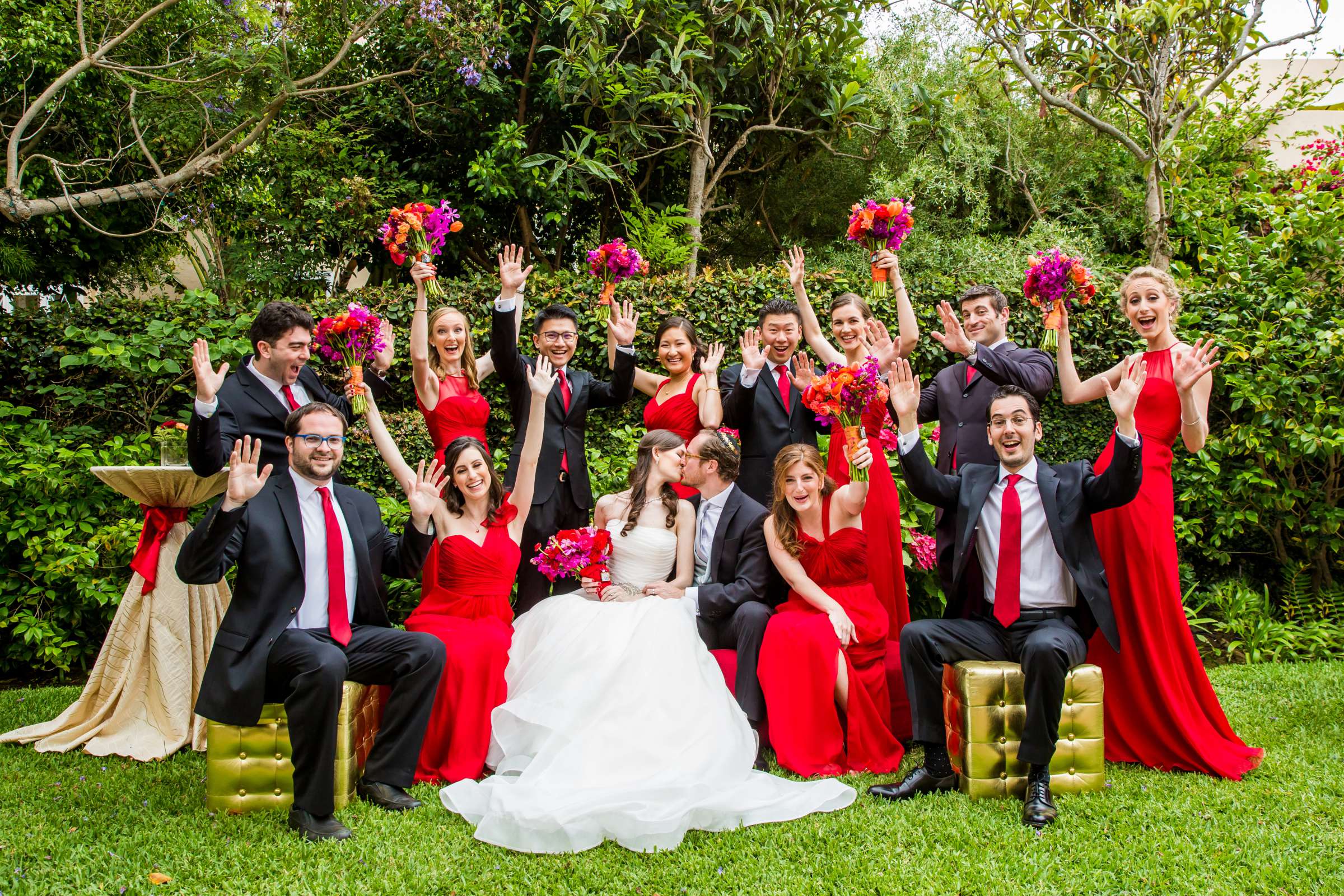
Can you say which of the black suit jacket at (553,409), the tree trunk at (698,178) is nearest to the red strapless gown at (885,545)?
the black suit jacket at (553,409)

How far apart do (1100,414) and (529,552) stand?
18.0ft

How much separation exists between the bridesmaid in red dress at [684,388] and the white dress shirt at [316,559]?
6.42 feet

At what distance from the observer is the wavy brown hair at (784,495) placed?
4.75 metres

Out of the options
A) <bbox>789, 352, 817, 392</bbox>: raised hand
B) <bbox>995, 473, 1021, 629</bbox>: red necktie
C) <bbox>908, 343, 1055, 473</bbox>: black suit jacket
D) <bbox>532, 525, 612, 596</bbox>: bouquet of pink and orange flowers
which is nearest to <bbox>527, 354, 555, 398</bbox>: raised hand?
<bbox>532, 525, 612, 596</bbox>: bouquet of pink and orange flowers

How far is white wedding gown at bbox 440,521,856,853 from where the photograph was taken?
3604 mm

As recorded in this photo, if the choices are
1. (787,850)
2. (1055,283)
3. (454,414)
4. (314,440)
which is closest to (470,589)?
(314,440)

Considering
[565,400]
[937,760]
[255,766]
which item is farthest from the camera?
[565,400]

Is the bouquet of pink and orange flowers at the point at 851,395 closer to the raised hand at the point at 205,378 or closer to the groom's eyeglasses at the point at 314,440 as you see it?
the groom's eyeglasses at the point at 314,440

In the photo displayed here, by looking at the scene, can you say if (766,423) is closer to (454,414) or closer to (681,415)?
(681,415)

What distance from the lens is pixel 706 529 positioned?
521 cm

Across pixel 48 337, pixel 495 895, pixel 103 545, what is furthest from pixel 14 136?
pixel 495 895

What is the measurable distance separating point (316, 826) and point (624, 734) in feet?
4.34

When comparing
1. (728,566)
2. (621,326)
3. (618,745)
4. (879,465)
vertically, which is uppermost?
(621,326)

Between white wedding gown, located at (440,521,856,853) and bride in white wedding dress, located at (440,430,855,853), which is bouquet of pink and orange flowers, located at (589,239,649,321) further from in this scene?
white wedding gown, located at (440,521,856,853)
